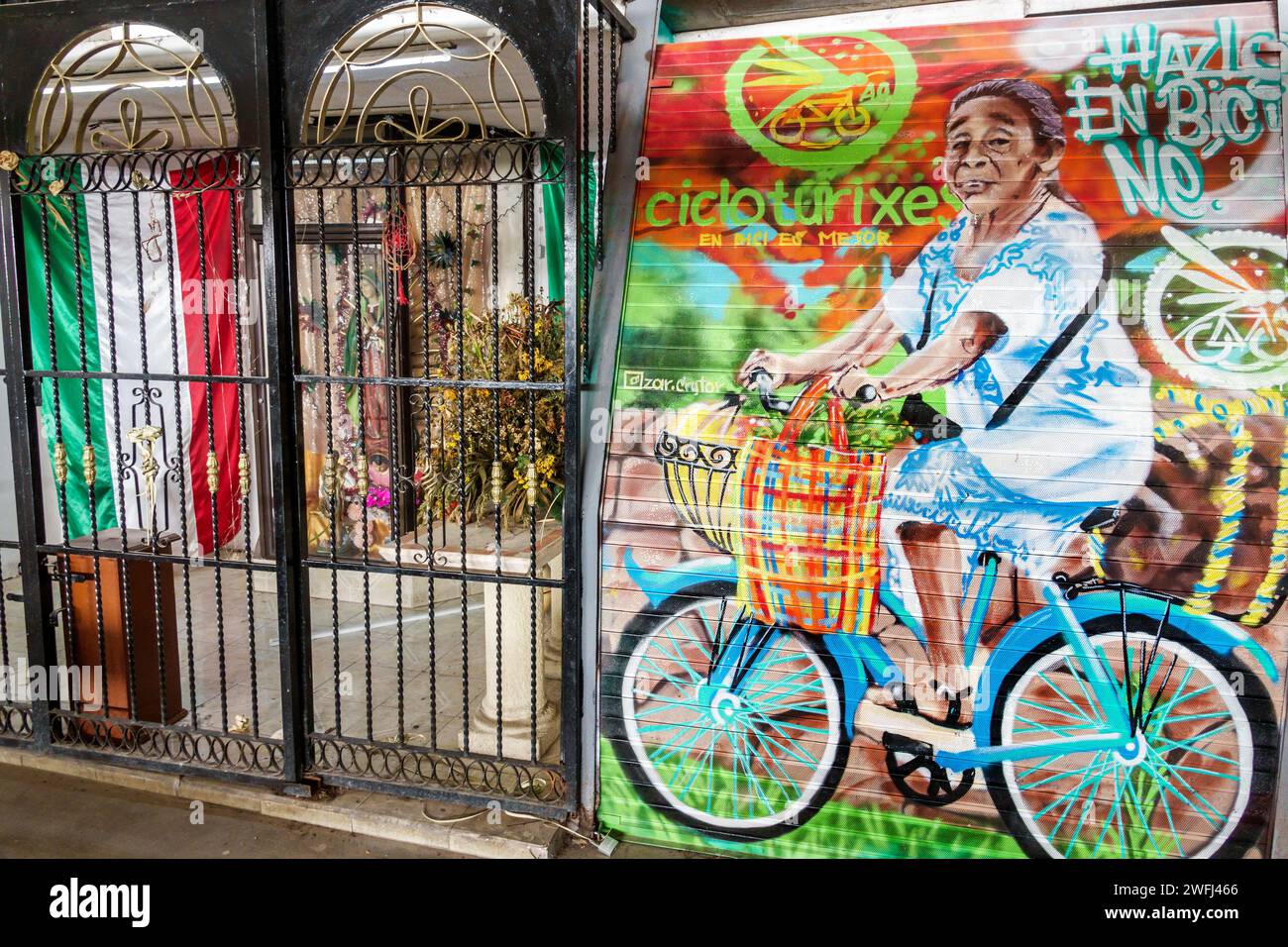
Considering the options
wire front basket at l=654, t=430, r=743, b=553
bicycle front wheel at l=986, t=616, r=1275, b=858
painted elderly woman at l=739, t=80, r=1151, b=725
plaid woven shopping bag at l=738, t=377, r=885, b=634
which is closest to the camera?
bicycle front wheel at l=986, t=616, r=1275, b=858

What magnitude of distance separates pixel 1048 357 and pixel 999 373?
189 millimetres

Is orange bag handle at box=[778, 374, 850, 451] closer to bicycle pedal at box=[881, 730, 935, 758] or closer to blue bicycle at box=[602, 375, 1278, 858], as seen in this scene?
blue bicycle at box=[602, 375, 1278, 858]

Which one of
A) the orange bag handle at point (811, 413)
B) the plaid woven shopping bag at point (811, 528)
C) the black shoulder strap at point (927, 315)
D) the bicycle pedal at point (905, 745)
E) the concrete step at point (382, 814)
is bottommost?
the concrete step at point (382, 814)

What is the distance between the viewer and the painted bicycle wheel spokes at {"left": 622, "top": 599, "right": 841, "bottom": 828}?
11.4ft

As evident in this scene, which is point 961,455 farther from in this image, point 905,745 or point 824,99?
point 824,99

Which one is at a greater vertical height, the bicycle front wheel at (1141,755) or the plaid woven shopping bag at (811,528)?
the plaid woven shopping bag at (811,528)

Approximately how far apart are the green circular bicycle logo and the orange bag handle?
0.91 metres

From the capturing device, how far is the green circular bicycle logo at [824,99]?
11.9 feet

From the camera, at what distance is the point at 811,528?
3.47 metres

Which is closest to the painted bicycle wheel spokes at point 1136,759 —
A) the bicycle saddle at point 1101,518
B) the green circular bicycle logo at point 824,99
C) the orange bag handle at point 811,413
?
the bicycle saddle at point 1101,518

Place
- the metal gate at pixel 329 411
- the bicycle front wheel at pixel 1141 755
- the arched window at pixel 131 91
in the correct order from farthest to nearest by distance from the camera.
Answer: the arched window at pixel 131 91
the metal gate at pixel 329 411
the bicycle front wheel at pixel 1141 755

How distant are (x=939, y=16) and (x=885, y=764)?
12.4 ft

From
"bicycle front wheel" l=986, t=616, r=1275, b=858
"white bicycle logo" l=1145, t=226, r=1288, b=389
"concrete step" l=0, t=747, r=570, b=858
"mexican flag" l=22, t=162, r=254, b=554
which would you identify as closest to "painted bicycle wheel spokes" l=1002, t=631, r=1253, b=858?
"bicycle front wheel" l=986, t=616, r=1275, b=858

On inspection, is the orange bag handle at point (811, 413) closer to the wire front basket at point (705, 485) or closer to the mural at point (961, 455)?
the mural at point (961, 455)
